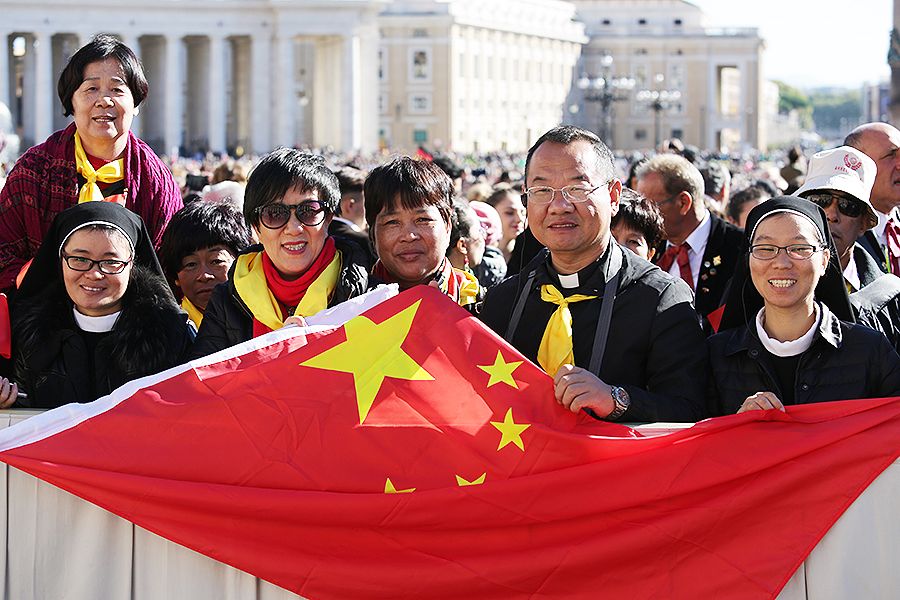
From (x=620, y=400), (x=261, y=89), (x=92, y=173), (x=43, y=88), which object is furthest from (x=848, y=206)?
(x=261, y=89)

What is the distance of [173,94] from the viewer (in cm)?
7444

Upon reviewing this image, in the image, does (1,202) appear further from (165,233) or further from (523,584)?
(523,584)

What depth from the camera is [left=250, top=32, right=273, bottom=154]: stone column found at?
76.7m

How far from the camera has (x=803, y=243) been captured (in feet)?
15.0

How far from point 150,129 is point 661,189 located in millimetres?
74622

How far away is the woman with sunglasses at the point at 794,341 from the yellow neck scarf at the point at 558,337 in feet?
1.60

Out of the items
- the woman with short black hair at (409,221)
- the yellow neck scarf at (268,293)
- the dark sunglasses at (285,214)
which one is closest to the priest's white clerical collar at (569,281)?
the woman with short black hair at (409,221)

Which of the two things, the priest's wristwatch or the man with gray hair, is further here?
the man with gray hair

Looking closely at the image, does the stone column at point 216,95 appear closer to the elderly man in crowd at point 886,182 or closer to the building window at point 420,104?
the building window at point 420,104

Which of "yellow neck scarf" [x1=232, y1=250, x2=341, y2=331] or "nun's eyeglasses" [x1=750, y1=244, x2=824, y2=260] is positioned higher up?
"nun's eyeglasses" [x1=750, y1=244, x2=824, y2=260]

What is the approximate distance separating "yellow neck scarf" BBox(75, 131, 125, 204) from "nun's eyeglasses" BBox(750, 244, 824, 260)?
2.97 metres

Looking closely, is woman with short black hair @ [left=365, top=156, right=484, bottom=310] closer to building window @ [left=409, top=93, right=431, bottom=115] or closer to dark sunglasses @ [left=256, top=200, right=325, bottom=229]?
dark sunglasses @ [left=256, top=200, right=325, bottom=229]

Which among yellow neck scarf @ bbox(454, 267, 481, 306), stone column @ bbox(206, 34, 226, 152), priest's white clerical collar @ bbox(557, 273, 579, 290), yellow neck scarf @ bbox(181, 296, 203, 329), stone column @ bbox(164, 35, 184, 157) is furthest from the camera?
stone column @ bbox(206, 34, 226, 152)

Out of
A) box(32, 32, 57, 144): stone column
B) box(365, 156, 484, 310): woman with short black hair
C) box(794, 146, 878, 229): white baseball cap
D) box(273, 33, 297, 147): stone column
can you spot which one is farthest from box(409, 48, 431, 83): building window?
box(365, 156, 484, 310): woman with short black hair
